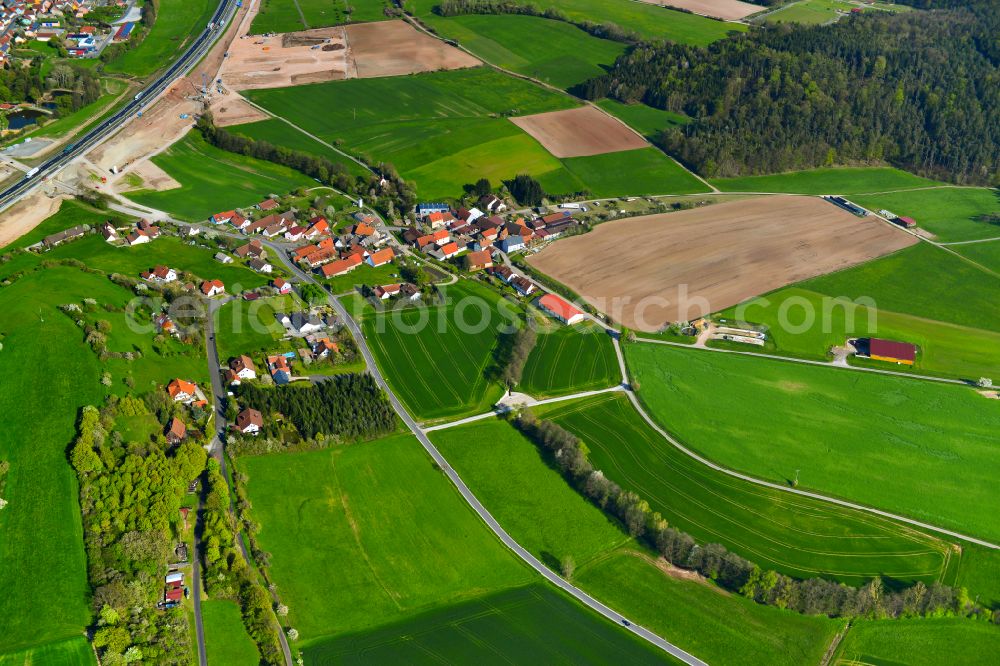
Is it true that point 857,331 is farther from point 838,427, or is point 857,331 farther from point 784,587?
point 784,587

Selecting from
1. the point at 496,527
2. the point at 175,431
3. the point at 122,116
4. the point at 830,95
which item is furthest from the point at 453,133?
the point at 496,527

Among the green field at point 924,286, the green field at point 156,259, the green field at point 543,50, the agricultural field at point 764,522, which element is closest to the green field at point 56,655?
the agricultural field at point 764,522

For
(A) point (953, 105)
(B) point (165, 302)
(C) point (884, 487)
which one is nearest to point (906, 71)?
(A) point (953, 105)

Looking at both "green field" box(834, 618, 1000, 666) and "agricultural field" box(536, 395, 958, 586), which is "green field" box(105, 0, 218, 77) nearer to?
"agricultural field" box(536, 395, 958, 586)

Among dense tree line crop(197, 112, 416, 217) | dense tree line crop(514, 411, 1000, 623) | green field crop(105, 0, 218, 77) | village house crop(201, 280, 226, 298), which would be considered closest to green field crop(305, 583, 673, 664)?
dense tree line crop(514, 411, 1000, 623)

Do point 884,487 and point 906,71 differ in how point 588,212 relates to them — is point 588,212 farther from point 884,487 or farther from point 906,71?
point 906,71

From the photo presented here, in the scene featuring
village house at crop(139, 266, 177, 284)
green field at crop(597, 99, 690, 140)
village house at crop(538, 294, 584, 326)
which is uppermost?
green field at crop(597, 99, 690, 140)
